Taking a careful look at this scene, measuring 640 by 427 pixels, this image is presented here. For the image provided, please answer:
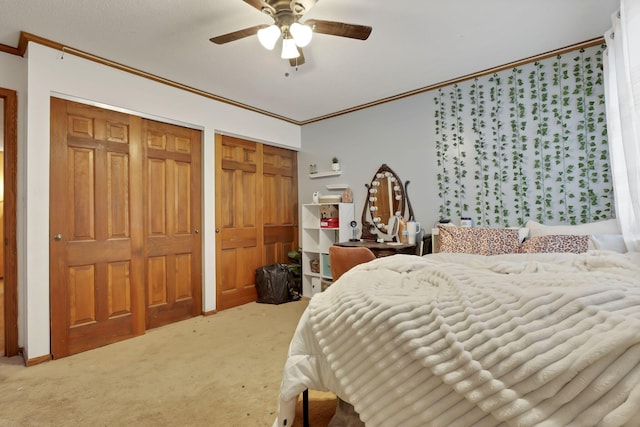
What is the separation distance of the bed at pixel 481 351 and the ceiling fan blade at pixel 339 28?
158 centimetres

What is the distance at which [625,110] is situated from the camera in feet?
6.33

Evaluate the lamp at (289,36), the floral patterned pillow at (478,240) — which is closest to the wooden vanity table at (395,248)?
the floral patterned pillow at (478,240)

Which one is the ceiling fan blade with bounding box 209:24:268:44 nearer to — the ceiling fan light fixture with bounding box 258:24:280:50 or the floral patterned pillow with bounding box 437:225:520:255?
the ceiling fan light fixture with bounding box 258:24:280:50

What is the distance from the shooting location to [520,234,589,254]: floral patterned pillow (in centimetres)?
222

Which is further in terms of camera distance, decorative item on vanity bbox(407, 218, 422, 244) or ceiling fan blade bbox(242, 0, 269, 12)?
decorative item on vanity bbox(407, 218, 422, 244)

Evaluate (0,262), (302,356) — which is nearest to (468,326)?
(302,356)

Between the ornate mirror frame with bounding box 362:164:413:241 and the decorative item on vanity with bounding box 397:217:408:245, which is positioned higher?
the ornate mirror frame with bounding box 362:164:413:241

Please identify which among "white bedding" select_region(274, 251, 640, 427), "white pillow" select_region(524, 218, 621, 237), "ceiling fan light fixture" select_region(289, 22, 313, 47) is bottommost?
"white bedding" select_region(274, 251, 640, 427)

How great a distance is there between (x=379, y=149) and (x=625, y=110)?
2.26 m

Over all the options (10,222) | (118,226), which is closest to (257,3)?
(118,226)

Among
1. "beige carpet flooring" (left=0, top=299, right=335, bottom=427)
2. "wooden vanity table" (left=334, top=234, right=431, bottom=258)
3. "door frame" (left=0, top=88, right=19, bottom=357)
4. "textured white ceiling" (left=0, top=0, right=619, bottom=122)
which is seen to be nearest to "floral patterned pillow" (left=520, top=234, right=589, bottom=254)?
"wooden vanity table" (left=334, top=234, right=431, bottom=258)

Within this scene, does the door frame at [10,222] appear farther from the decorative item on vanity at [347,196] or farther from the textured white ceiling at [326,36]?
the decorative item on vanity at [347,196]

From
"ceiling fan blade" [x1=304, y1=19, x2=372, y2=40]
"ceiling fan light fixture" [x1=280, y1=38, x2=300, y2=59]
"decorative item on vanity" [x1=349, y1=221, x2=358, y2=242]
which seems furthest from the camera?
"decorative item on vanity" [x1=349, y1=221, x2=358, y2=242]

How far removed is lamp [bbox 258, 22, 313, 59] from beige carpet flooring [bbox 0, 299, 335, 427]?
86.1 inches
